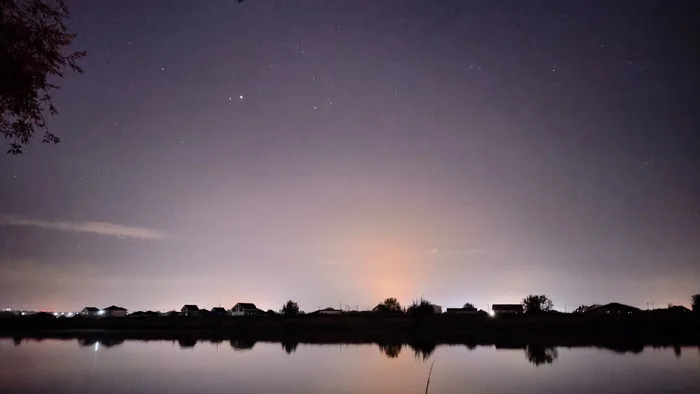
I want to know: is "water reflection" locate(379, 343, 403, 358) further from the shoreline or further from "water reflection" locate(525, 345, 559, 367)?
the shoreline

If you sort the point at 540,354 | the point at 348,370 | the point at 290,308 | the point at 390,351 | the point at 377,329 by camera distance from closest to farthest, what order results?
the point at 348,370, the point at 540,354, the point at 390,351, the point at 377,329, the point at 290,308

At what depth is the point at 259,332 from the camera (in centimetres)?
8300

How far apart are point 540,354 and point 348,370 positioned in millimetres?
20180

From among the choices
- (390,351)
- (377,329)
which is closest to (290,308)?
(377,329)

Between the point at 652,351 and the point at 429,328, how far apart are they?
3817cm

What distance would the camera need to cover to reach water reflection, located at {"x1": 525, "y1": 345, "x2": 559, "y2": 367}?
40.7 metres

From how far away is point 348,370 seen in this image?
34.8 meters

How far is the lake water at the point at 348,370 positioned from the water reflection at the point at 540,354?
0.28ft

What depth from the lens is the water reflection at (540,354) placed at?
133 ft

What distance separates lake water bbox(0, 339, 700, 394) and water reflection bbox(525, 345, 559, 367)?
0.09 meters

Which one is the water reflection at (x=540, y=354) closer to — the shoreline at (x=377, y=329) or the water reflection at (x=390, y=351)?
the shoreline at (x=377, y=329)

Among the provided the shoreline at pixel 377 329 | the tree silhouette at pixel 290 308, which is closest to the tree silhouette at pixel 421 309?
the shoreline at pixel 377 329

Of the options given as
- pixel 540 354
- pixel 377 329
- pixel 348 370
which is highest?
pixel 377 329

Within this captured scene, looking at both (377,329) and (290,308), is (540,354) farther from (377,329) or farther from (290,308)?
(290,308)
